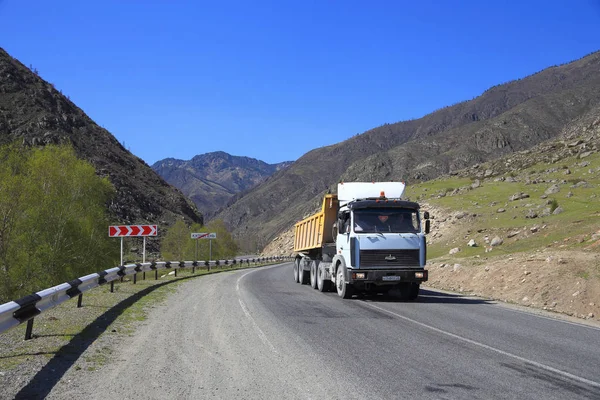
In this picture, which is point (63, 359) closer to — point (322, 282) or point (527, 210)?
point (322, 282)

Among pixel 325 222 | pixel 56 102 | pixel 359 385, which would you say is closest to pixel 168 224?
pixel 56 102

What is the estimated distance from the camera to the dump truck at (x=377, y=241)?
16078 millimetres

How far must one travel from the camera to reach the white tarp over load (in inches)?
723

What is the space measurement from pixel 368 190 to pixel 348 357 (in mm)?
10908

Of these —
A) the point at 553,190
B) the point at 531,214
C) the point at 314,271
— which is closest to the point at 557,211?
the point at 531,214

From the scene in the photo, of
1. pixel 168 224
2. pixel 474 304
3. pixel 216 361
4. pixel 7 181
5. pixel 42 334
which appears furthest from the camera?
pixel 168 224

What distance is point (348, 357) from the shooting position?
7.98 meters

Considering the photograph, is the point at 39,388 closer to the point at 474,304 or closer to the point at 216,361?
the point at 216,361

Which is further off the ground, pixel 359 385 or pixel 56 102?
pixel 56 102

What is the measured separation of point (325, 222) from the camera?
19.8 m

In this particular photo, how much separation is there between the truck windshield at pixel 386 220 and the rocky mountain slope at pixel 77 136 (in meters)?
74.2

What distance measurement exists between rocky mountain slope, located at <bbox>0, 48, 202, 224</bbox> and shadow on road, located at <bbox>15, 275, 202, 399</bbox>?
7724cm

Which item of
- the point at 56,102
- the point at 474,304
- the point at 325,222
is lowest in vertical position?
the point at 474,304

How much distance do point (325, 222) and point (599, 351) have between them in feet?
38.8
